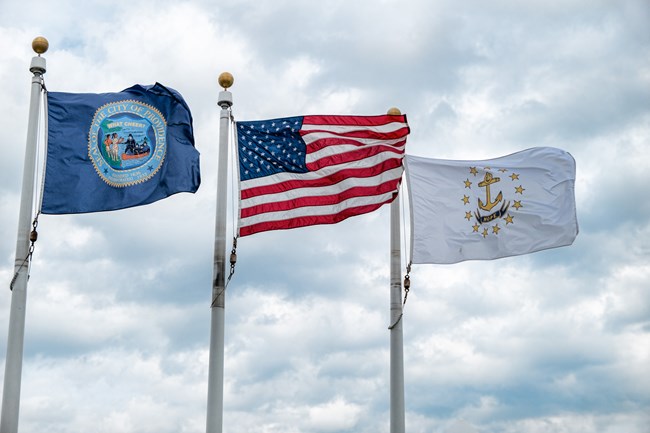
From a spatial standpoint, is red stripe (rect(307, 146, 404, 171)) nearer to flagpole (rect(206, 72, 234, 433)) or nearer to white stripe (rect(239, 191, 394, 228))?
white stripe (rect(239, 191, 394, 228))

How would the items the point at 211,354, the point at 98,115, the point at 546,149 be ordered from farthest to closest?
the point at 546,149 → the point at 98,115 → the point at 211,354

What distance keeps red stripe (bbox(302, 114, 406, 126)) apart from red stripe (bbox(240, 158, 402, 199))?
1.01m

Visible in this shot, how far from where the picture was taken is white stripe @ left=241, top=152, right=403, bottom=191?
22.3m

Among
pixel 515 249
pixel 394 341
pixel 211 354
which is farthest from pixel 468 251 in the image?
pixel 211 354

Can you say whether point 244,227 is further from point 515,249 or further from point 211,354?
point 515,249

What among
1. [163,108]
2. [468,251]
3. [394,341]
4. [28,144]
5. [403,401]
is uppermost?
[163,108]

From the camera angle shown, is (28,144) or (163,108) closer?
(28,144)

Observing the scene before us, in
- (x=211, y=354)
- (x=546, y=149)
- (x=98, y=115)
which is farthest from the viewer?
(x=546, y=149)

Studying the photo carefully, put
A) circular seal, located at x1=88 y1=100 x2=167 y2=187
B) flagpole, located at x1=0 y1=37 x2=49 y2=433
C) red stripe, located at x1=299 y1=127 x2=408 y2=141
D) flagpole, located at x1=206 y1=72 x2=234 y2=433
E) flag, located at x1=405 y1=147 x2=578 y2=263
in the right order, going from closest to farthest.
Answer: flagpole, located at x1=0 y1=37 x2=49 y2=433
flagpole, located at x1=206 y1=72 x2=234 y2=433
circular seal, located at x1=88 y1=100 x2=167 y2=187
flag, located at x1=405 y1=147 x2=578 y2=263
red stripe, located at x1=299 y1=127 x2=408 y2=141

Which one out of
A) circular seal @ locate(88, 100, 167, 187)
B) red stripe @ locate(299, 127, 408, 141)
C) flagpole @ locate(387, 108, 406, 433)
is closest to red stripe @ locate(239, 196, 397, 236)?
flagpole @ locate(387, 108, 406, 433)

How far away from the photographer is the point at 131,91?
75.8 feet

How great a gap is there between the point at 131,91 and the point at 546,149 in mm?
10652

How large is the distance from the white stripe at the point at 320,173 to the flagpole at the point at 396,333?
3.40 feet

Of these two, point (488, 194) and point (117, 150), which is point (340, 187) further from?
point (117, 150)
